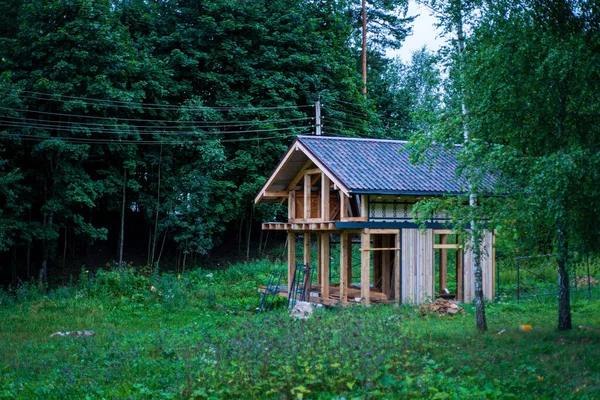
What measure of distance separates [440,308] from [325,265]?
4656mm

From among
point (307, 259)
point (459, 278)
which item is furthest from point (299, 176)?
point (459, 278)

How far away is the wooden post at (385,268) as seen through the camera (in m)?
20.6

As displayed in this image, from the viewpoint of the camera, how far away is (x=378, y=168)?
19.3m

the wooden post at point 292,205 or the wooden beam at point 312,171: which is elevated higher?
the wooden beam at point 312,171

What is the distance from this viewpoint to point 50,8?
2269 cm

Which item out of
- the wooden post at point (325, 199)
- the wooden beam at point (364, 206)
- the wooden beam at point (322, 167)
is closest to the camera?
the wooden beam at point (322, 167)

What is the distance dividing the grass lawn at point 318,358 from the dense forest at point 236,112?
202 centimetres

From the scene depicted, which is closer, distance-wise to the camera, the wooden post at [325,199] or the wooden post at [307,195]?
the wooden post at [325,199]

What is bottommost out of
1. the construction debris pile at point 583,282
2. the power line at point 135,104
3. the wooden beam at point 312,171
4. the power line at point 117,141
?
the construction debris pile at point 583,282

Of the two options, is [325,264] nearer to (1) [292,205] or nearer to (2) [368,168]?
(1) [292,205]

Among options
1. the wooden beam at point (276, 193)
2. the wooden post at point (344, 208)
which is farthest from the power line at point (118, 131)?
the wooden post at point (344, 208)

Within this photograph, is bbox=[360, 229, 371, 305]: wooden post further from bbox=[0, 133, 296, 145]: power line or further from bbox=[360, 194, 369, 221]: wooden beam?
bbox=[0, 133, 296, 145]: power line

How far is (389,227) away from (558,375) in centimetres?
927

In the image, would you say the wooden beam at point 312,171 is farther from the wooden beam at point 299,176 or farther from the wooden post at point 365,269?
the wooden post at point 365,269
